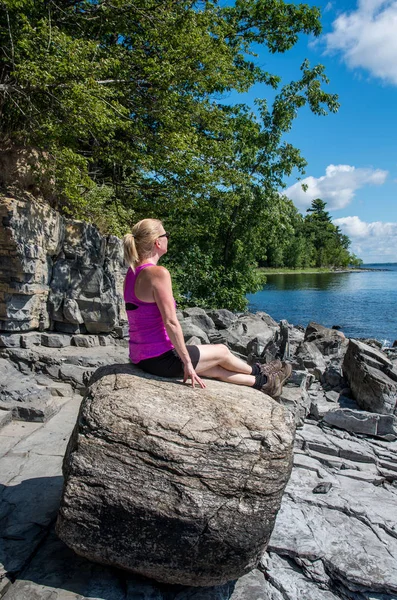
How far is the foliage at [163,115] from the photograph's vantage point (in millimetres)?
7723

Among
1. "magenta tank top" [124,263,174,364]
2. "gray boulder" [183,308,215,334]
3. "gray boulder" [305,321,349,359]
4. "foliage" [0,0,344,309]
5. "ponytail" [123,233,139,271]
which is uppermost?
"foliage" [0,0,344,309]

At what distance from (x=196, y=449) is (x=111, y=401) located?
0.75 meters

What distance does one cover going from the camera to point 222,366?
160 inches

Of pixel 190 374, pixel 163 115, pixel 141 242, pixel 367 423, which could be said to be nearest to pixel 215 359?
pixel 190 374

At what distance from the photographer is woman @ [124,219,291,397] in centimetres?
362

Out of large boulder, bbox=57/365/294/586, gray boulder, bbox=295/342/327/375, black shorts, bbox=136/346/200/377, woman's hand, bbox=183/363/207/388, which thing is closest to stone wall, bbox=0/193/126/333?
gray boulder, bbox=295/342/327/375

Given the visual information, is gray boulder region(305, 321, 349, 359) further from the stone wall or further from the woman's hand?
the woman's hand

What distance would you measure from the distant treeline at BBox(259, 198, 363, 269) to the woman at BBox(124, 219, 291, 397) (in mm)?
71134

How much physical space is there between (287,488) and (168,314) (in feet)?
8.84

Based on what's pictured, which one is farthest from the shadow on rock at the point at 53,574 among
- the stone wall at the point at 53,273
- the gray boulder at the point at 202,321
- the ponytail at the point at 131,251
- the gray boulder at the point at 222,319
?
the gray boulder at the point at 222,319

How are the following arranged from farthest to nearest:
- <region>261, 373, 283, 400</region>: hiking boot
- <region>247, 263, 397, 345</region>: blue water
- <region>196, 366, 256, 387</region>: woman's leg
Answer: <region>247, 263, 397, 345</region>: blue water → <region>261, 373, 283, 400</region>: hiking boot → <region>196, 366, 256, 387</region>: woman's leg

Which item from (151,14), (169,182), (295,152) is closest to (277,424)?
(151,14)

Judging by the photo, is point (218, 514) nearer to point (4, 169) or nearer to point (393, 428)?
point (393, 428)

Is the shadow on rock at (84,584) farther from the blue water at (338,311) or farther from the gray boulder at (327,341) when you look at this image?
the blue water at (338,311)
